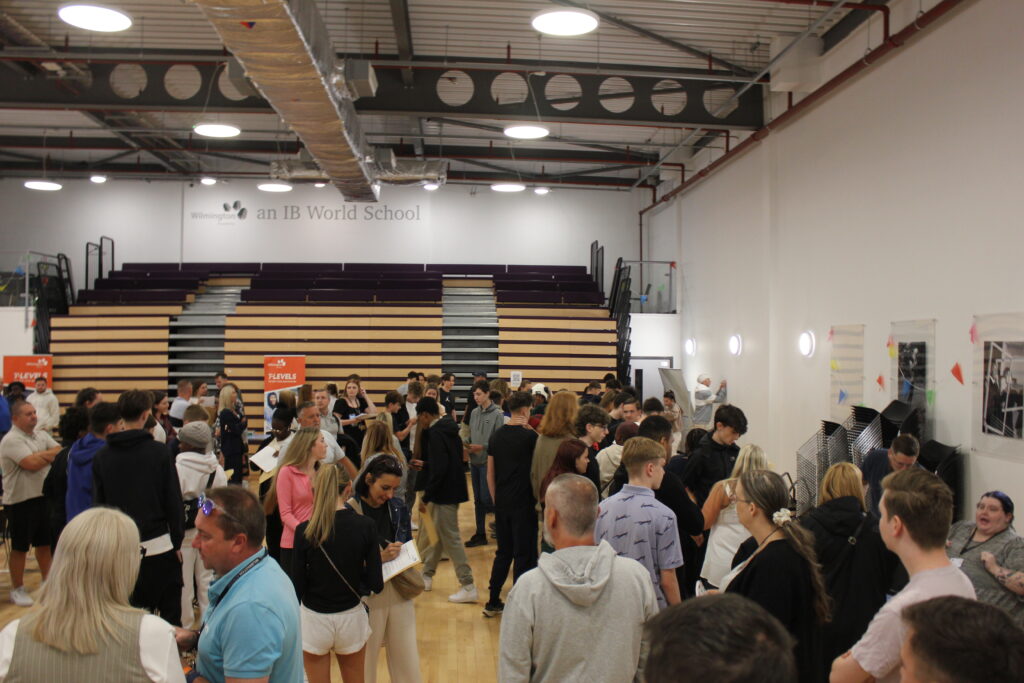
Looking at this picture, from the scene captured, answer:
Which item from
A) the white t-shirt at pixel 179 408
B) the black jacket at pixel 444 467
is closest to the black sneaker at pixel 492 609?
the black jacket at pixel 444 467

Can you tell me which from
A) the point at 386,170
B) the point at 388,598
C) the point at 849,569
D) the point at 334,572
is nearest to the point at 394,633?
the point at 388,598

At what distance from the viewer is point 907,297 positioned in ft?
24.8

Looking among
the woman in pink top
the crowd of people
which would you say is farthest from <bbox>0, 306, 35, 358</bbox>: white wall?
the woman in pink top

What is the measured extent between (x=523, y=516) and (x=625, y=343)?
393 inches

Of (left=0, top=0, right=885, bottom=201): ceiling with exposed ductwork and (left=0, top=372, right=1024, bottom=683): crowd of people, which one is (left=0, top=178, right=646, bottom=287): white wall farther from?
(left=0, top=372, right=1024, bottom=683): crowd of people

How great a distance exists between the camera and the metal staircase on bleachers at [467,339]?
51.9 ft

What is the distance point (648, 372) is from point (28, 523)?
38.4 ft

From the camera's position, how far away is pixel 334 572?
3400 mm

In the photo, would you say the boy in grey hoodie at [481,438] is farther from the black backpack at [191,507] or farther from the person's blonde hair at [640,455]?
the person's blonde hair at [640,455]

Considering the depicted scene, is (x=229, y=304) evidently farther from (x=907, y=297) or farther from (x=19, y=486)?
(x=907, y=297)

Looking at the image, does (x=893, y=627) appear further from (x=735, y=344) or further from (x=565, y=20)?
(x=735, y=344)

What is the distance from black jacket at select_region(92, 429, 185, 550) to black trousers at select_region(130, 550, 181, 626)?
0.51 ft

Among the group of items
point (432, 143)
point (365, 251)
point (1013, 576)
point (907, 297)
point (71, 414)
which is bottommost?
point (1013, 576)

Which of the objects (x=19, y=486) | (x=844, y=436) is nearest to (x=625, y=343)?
(x=844, y=436)
